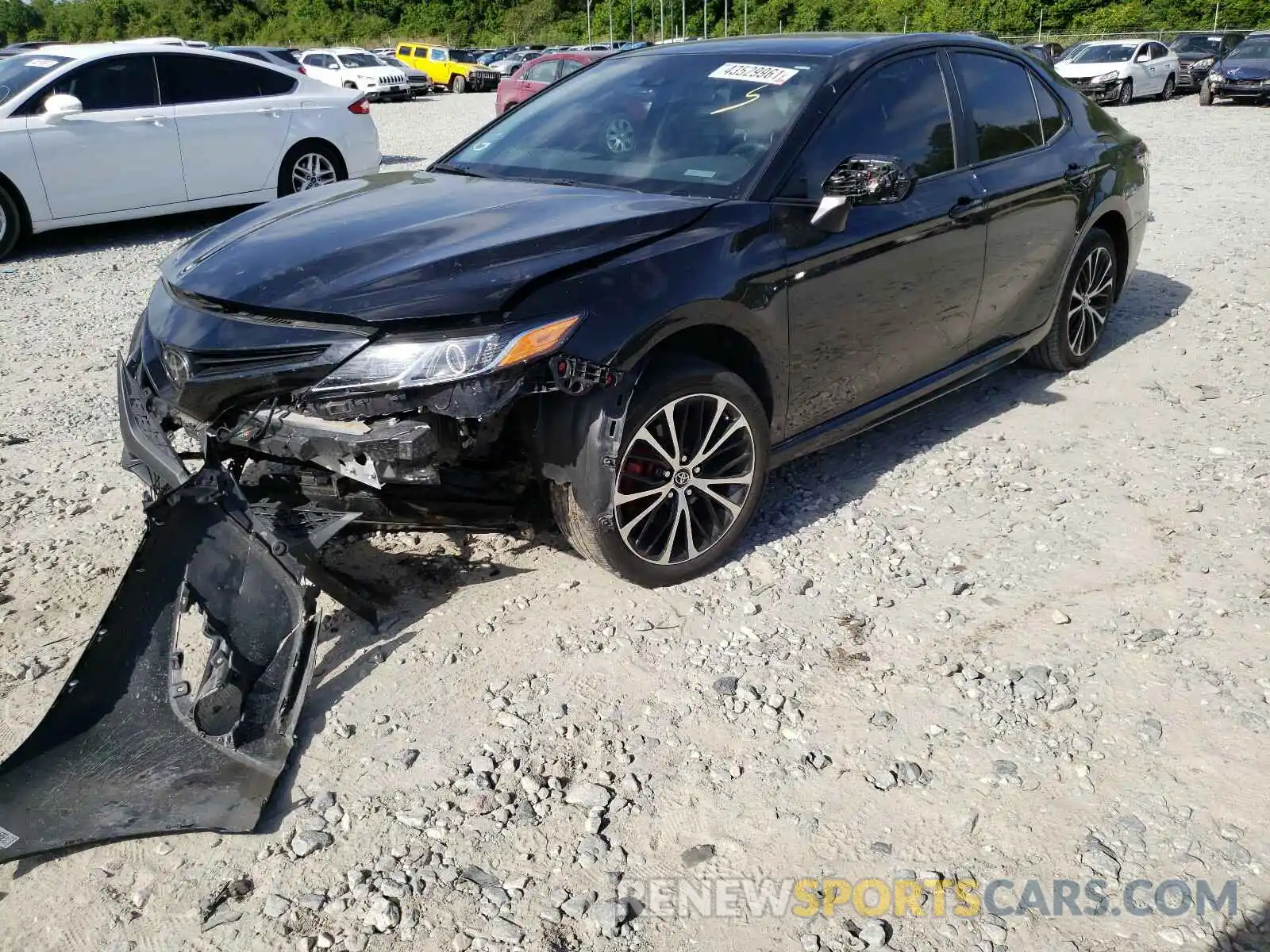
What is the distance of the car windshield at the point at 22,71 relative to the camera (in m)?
Answer: 8.71

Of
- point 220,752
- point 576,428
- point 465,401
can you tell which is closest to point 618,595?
point 576,428

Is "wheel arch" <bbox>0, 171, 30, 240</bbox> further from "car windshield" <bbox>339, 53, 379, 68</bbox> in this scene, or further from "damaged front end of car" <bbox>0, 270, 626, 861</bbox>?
"car windshield" <bbox>339, 53, 379, 68</bbox>

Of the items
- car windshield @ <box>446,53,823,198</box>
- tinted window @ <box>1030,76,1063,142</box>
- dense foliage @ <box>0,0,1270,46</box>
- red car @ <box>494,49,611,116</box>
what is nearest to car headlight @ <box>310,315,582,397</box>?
car windshield @ <box>446,53,823,198</box>

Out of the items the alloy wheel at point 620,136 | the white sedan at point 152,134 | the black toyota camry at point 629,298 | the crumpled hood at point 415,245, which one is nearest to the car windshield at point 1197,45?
the white sedan at point 152,134

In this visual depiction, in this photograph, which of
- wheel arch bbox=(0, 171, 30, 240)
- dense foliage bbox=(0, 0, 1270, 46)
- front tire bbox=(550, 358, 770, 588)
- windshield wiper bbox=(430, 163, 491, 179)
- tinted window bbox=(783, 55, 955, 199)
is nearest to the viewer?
front tire bbox=(550, 358, 770, 588)

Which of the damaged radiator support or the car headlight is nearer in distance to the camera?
the damaged radiator support

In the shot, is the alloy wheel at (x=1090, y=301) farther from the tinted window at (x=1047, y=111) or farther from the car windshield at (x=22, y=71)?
the car windshield at (x=22, y=71)

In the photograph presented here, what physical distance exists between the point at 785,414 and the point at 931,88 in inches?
64.2

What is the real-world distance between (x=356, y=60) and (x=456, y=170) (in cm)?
3146

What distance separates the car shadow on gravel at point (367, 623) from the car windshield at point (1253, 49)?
2549 cm

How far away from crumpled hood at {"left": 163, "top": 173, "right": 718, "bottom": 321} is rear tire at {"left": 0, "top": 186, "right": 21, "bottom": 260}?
19.6 feet

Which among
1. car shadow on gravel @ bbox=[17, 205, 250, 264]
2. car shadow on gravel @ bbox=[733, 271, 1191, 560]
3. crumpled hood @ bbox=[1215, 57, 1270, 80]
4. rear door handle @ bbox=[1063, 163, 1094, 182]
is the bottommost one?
crumpled hood @ bbox=[1215, 57, 1270, 80]

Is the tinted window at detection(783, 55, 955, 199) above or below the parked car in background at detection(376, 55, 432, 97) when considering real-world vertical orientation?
above

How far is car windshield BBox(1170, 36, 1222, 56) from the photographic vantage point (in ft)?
93.6
